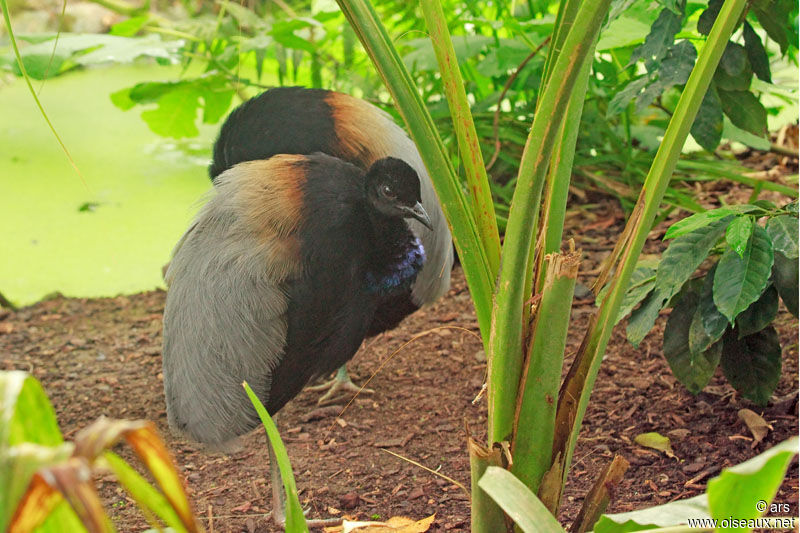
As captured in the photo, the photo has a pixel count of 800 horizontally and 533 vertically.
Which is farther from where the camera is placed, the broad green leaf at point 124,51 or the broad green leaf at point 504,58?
the broad green leaf at point 504,58

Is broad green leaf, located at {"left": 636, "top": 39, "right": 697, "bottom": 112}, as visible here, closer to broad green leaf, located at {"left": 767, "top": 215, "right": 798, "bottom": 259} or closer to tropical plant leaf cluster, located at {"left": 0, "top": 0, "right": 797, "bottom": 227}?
broad green leaf, located at {"left": 767, "top": 215, "right": 798, "bottom": 259}

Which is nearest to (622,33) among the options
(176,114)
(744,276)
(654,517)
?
(744,276)

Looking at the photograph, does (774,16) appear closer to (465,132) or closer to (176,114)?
(465,132)

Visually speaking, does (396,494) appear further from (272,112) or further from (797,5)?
(797,5)

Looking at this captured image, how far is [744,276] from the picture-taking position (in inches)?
61.7

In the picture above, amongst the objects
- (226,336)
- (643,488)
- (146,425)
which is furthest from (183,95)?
(146,425)

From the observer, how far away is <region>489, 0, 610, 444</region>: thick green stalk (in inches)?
39.1

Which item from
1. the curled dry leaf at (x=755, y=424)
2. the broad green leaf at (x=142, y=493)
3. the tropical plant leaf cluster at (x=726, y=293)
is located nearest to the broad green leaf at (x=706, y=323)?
the tropical plant leaf cluster at (x=726, y=293)

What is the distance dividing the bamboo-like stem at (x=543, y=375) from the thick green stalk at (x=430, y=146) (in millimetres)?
82

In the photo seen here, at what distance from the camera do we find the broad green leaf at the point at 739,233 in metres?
1.49

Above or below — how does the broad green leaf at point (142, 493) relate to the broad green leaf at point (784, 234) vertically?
below

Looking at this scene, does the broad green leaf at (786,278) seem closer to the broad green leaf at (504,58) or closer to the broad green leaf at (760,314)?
the broad green leaf at (760,314)

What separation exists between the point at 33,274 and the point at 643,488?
2803 mm

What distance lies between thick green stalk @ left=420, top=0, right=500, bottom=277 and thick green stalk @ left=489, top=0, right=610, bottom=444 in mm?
121
